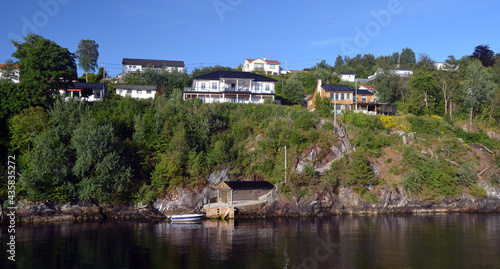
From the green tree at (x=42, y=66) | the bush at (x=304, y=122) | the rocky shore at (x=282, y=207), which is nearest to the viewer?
the rocky shore at (x=282, y=207)

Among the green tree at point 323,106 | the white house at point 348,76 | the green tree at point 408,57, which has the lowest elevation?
the green tree at point 323,106

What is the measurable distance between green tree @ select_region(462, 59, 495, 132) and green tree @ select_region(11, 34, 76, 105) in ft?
229

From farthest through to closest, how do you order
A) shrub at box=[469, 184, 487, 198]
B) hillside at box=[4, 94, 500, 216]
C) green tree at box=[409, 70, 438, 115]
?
green tree at box=[409, 70, 438, 115] → shrub at box=[469, 184, 487, 198] → hillside at box=[4, 94, 500, 216]

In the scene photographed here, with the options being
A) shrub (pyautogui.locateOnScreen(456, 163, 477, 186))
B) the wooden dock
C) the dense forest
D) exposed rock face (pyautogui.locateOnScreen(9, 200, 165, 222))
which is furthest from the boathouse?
shrub (pyautogui.locateOnScreen(456, 163, 477, 186))

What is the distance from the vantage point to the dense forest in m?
46.9

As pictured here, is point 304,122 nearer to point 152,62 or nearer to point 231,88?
point 231,88

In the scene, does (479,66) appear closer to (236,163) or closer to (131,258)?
(236,163)

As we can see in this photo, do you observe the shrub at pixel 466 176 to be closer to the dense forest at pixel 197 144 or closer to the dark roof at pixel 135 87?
the dense forest at pixel 197 144

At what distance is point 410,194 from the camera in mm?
51719

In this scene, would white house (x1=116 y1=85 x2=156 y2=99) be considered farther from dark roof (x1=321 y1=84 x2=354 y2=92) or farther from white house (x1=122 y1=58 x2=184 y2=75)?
dark roof (x1=321 y1=84 x2=354 y2=92)

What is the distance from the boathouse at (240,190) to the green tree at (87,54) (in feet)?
200

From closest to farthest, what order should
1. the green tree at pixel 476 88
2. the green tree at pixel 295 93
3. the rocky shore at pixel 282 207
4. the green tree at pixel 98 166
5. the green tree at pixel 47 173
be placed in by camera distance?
the green tree at pixel 47 173, the green tree at pixel 98 166, the rocky shore at pixel 282 207, the green tree at pixel 476 88, the green tree at pixel 295 93

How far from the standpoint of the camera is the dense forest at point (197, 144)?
154ft

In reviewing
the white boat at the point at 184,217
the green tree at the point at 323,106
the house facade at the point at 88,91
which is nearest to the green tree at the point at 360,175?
the green tree at the point at 323,106
